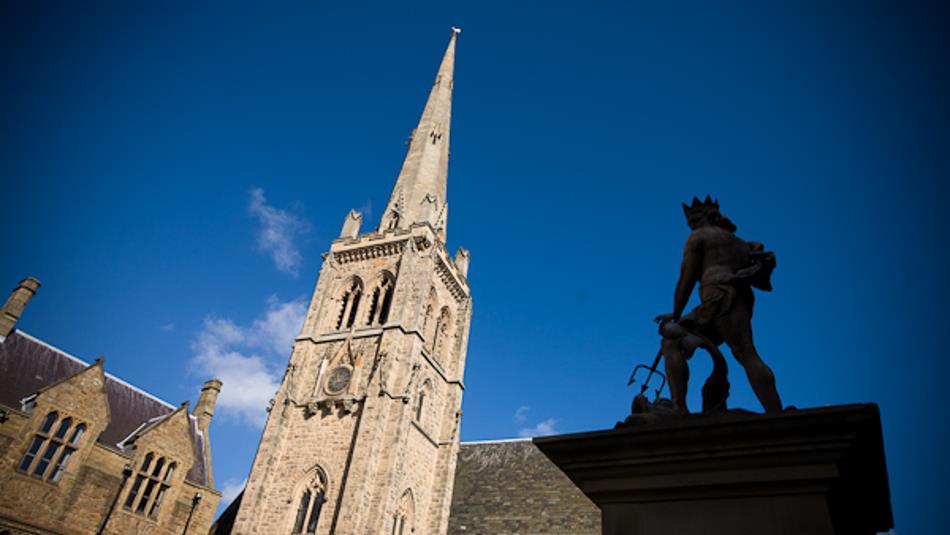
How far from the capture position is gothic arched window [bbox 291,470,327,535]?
22516 mm

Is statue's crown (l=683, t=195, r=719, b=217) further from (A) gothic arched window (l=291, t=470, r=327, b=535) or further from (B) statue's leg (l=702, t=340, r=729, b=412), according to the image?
(A) gothic arched window (l=291, t=470, r=327, b=535)

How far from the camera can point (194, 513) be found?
26.6 meters

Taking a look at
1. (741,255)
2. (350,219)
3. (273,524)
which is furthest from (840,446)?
(350,219)

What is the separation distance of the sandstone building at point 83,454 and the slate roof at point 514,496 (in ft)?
40.5

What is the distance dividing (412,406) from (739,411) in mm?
22288

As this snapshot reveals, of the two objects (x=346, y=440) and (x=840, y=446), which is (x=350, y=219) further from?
(x=840, y=446)

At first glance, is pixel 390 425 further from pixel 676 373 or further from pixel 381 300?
pixel 676 373

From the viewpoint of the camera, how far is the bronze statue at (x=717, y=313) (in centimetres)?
432

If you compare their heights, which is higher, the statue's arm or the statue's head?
the statue's head

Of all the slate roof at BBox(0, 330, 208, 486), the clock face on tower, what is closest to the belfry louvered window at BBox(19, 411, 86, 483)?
the slate roof at BBox(0, 330, 208, 486)

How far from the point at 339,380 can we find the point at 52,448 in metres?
11.2

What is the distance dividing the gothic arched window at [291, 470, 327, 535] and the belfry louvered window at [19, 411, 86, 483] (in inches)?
362

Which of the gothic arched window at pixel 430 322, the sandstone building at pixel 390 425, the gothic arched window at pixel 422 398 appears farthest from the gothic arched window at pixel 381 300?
the gothic arched window at pixel 422 398

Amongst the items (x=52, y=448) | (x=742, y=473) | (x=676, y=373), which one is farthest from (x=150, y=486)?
(x=742, y=473)
